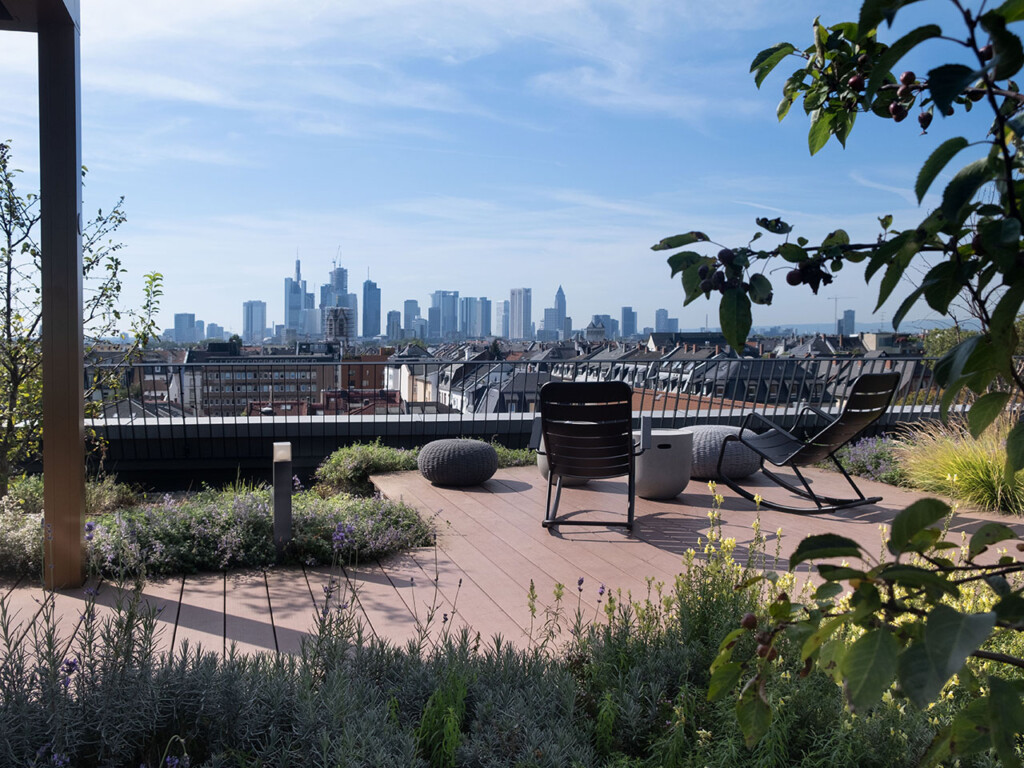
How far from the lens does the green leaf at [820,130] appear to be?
41.5 inches

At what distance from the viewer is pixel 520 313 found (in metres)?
115

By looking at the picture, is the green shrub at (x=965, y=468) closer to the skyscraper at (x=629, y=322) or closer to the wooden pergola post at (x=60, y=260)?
the wooden pergola post at (x=60, y=260)

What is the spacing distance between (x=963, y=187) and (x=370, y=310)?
141612 mm

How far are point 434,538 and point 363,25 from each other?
4.52m

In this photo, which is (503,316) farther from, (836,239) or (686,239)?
(686,239)

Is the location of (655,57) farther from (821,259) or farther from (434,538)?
(821,259)

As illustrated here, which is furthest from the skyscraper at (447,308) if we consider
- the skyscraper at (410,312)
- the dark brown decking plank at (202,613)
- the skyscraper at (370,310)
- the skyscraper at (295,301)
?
the dark brown decking plank at (202,613)

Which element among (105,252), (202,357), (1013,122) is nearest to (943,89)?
(1013,122)

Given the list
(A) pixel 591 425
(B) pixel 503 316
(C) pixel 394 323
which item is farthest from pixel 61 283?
(B) pixel 503 316

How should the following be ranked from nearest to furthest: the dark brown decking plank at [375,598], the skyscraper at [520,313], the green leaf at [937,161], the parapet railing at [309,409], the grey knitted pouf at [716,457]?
the green leaf at [937,161] < the dark brown decking plank at [375,598] < the grey knitted pouf at [716,457] < the parapet railing at [309,409] < the skyscraper at [520,313]

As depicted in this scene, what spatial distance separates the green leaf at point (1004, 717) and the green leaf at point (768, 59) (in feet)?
2.38

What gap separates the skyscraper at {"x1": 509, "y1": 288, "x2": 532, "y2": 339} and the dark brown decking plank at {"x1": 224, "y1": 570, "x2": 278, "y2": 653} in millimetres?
108112

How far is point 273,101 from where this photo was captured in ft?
48.0

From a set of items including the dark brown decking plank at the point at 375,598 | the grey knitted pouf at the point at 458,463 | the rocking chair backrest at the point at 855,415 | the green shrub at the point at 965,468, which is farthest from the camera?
the grey knitted pouf at the point at 458,463
